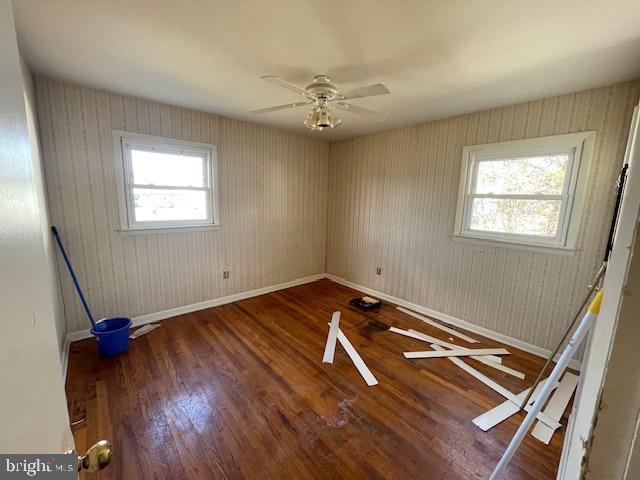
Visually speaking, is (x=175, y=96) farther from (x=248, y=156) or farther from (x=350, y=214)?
(x=350, y=214)

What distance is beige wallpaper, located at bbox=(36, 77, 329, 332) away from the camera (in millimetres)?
2463

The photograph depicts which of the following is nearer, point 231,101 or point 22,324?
point 22,324

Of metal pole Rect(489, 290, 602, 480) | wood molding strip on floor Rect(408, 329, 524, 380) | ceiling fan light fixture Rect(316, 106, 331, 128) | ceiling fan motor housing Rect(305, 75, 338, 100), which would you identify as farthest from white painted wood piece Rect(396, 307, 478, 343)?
ceiling fan motor housing Rect(305, 75, 338, 100)

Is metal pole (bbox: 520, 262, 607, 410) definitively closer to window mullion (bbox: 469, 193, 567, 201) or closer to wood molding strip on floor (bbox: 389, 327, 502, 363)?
wood molding strip on floor (bbox: 389, 327, 502, 363)

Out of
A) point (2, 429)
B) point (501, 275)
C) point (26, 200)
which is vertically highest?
point (26, 200)

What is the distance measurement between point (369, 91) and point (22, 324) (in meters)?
1.94

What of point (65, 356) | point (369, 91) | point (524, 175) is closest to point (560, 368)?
point (369, 91)

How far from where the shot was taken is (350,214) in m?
4.34

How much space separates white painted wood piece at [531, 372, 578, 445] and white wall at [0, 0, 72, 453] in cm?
246

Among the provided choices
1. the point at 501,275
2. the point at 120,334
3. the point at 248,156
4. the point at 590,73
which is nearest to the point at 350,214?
the point at 248,156

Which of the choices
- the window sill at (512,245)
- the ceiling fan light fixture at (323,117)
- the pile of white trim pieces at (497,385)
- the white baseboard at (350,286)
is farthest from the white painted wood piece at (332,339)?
the ceiling fan light fixture at (323,117)

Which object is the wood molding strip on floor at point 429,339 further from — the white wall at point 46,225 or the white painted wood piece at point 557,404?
the white wall at point 46,225

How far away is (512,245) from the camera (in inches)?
106

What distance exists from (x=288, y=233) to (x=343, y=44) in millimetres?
2881
